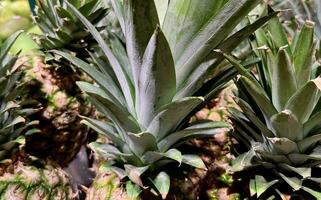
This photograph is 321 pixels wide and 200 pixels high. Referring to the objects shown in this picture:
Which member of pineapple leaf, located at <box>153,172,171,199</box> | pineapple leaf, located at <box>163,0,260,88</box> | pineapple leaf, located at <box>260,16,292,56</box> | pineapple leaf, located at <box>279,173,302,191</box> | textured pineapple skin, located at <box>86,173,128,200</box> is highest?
pineapple leaf, located at <box>163,0,260,88</box>

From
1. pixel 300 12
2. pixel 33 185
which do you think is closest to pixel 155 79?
pixel 33 185

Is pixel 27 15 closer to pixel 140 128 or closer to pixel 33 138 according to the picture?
pixel 33 138

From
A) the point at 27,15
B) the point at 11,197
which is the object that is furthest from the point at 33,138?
the point at 27,15

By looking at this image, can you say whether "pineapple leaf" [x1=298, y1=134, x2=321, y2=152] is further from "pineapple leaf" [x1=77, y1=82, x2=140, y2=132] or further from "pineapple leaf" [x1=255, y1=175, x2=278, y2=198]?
"pineapple leaf" [x1=77, y1=82, x2=140, y2=132]

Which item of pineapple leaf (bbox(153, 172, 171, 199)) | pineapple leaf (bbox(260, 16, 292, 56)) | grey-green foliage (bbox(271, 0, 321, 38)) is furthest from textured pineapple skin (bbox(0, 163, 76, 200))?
grey-green foliage (bbox(271, 0, 321, 38))

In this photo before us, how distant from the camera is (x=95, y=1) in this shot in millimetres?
1168

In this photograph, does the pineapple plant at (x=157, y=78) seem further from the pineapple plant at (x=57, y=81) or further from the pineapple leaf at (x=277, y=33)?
the pineapple plant at (x=57, y=81)

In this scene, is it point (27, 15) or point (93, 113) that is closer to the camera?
point (93, 113)

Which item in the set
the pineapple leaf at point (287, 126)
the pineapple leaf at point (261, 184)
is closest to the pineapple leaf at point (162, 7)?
the pineapple leaf at point (287, 126)

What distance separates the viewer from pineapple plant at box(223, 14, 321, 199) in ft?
2.60

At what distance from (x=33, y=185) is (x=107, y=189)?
267 mm

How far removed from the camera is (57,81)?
4.38ft

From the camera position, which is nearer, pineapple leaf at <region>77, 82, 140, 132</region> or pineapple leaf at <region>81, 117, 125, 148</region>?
pineapple leaf at <region>77, 82, 140, 132</region>

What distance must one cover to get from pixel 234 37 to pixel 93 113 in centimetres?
75
